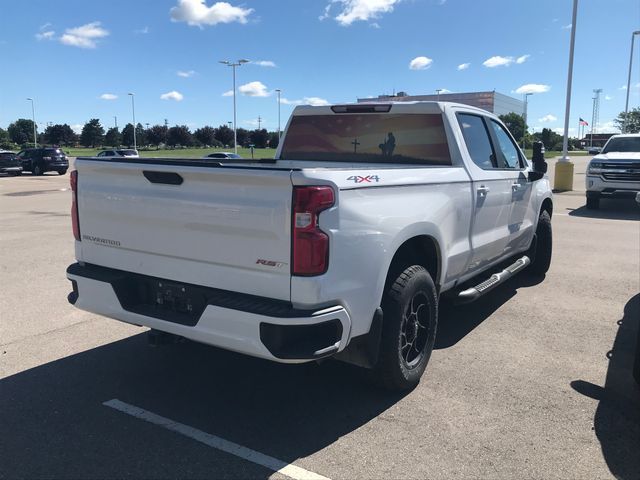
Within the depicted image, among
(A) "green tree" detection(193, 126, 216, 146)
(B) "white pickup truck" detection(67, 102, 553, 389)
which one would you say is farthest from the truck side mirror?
(A) "green tree" detection(193, 126, 216, 146)

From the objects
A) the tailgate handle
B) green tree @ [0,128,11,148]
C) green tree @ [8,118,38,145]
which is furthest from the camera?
green tree @ [8,118,38,145]

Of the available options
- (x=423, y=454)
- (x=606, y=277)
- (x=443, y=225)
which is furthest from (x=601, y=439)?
(x=606, y=277)

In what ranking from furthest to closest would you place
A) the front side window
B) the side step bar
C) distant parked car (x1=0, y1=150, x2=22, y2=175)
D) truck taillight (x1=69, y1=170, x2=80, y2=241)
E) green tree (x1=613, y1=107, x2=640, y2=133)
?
green tree (x1=613, y1=107, x2=640, y2=133) < distant parked car (x1=0, y1=150, x2=22, y2=175) < the front side window < the side step bar < truck taillight (x1=69, y1=170, x2=80, y2=241)

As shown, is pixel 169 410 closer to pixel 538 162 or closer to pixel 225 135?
pixel 538 162

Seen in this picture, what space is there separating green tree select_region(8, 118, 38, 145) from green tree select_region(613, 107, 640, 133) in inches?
4182

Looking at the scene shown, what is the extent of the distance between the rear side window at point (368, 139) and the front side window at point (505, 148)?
1.15 meters

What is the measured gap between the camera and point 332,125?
207 inches

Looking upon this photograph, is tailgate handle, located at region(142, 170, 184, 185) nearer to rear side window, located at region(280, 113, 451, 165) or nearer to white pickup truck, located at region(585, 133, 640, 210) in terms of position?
rear side window, located at region(280, 113, 451, 165)

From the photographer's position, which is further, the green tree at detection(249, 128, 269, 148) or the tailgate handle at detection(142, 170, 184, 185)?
the green tree at detection(249, 128, 269, 148)

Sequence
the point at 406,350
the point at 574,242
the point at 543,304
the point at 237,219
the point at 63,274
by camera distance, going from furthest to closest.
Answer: the point at 574,242 < the point at 63,274 < the point at 543,304 < the point at 406,350 < the point at 237,219

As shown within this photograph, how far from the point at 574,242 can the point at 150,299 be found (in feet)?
27.6

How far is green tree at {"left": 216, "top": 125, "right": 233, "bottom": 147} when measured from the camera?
118 m

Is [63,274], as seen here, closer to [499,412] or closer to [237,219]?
[237,219]

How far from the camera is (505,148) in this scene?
230 inches
